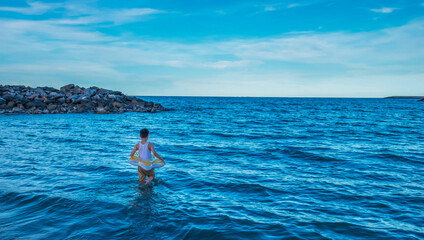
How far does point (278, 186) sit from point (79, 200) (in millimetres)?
6762

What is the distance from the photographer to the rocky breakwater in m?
42.9

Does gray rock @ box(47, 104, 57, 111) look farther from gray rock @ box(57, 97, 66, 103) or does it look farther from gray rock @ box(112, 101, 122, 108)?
gray rock @ box(112, 101, 122, 108)

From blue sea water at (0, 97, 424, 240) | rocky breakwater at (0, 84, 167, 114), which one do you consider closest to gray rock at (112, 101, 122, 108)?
rocky breakwater at (0, 84, 167, 114)

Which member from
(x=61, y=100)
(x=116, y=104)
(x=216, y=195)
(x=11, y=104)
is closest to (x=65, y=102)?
(x=61, y=100)

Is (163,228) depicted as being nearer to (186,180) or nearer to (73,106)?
(186,180)

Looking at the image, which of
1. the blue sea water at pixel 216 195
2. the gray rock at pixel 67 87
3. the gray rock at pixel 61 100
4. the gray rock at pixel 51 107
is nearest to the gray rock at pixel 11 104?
the gray rock at pixel 51 107

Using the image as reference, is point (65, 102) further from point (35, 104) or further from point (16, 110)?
point (16, 110)

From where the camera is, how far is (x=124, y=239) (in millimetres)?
6156

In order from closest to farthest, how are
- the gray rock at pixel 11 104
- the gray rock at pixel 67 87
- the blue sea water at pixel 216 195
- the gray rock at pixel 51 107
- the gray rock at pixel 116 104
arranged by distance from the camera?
the blue sea water at pixel 216 195 < the gray rock at pixel 11 104 < the gray rock at pixel 51 107 < the gray rock at pixel 116 104 < the gray rock at pixel 67 87

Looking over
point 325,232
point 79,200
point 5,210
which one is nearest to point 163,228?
point 79,200

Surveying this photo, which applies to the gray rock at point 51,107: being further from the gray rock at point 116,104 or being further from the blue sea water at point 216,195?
the blue sea water at point 216,195

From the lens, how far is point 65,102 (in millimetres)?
48938

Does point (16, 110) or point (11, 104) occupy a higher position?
point (11, 104)

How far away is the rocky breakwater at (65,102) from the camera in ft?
141
